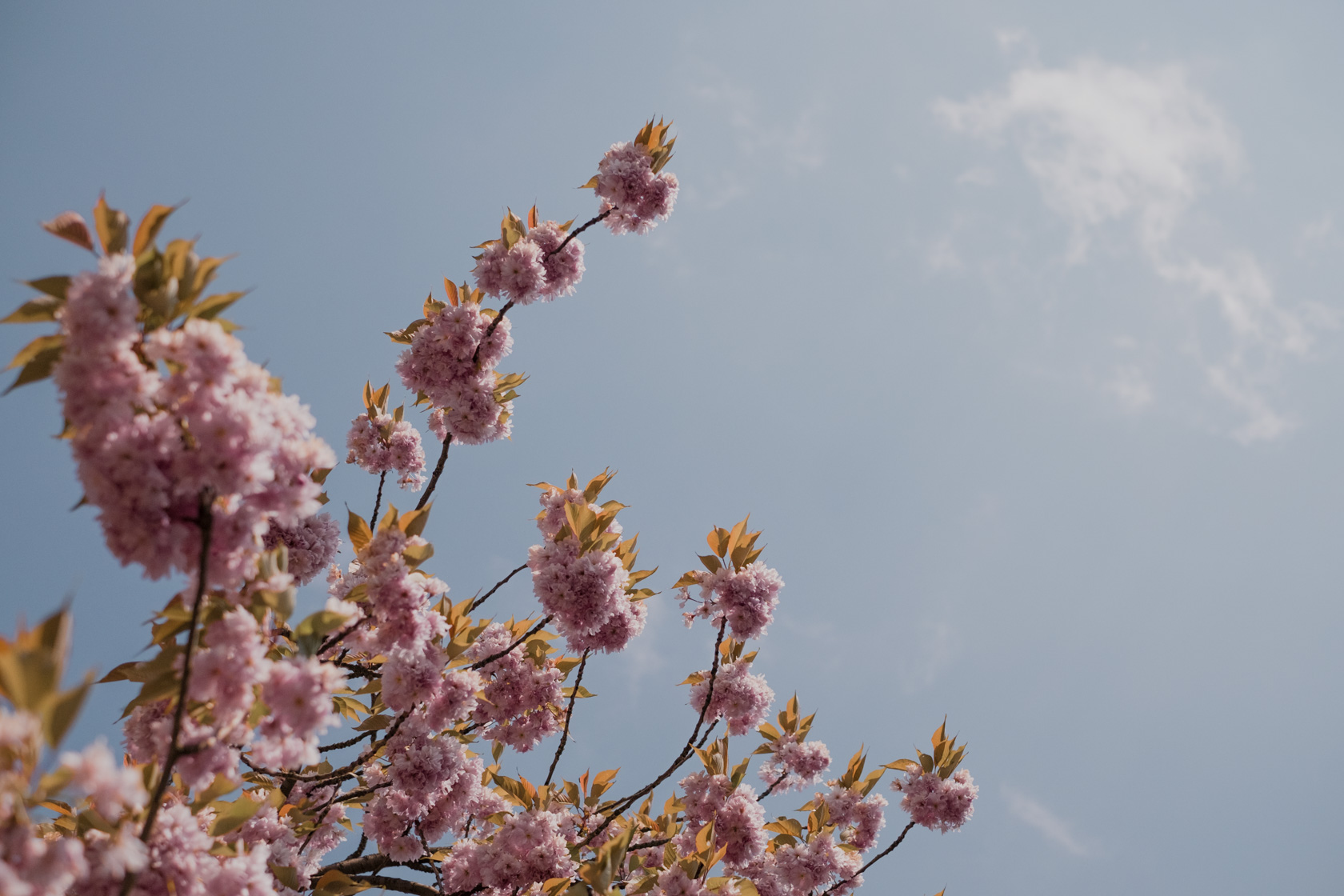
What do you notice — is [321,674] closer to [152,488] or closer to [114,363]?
[152,488]

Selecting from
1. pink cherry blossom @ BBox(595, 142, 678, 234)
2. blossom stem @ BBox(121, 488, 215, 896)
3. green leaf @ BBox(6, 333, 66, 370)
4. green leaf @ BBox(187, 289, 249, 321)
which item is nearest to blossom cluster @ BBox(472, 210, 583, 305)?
pink cherry blossom @ BBox(595, 142, 678, 234)

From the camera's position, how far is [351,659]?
5.01 m

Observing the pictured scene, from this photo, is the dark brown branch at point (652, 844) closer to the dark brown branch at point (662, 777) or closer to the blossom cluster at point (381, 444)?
the dark brown branch at point (662, 777)

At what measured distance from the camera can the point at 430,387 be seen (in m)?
5.41

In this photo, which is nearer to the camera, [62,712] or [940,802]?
[62,712]

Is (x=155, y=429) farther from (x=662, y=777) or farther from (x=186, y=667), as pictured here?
(x=662, y=777)

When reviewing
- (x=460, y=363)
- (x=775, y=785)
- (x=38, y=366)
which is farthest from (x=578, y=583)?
(x=775, y=785)

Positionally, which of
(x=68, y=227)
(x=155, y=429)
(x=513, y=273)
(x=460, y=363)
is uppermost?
(x=513, y=273)

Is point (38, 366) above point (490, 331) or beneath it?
beneath

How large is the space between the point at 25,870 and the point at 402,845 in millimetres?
3930

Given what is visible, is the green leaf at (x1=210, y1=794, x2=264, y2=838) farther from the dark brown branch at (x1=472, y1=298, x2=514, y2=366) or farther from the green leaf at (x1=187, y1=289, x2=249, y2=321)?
the dark brown branch at (x1=472, y1=298, x2=514, y2=366)

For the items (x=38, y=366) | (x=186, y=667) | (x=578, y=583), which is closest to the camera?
(x=186, y=667)

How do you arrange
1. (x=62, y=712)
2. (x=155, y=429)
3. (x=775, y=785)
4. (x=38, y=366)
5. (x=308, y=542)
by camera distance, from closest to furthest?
(x=62, y=712) < (x=155, y=429) < (x=38, y=366) < (x=308, y=542) < (x=775, y=785)

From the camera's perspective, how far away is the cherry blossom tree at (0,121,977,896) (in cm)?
214
